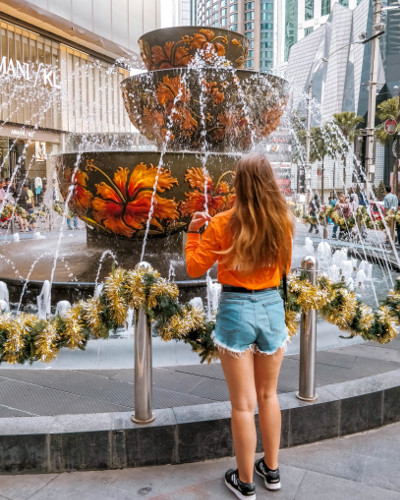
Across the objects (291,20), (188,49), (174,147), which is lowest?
(174,147)

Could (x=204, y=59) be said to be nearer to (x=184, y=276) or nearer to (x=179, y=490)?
(x=184, y=276)

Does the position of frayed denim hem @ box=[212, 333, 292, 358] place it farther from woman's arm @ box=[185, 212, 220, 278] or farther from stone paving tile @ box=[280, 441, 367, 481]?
stone paving tile @ box=[280, 441, 367, 481]

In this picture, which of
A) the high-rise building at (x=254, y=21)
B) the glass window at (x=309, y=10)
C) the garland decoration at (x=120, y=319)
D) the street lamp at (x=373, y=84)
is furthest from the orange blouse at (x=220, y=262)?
the high-rise building at (x=254, y=21)

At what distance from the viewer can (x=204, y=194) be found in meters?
6.75

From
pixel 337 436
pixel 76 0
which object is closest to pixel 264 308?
pixel 337 436

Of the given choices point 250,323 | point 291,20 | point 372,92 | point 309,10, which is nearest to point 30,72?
point 372,92

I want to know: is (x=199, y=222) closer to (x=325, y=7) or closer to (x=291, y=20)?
(x=325, y=7)

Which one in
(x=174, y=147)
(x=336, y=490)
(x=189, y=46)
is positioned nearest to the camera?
(x=336, y=490)

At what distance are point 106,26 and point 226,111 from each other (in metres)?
28.7

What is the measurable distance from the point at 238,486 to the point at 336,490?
0.55 meters

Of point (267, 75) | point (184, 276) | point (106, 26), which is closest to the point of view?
point (184, 276)

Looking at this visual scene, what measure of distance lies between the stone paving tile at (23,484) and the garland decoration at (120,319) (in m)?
0.66

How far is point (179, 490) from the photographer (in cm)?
282

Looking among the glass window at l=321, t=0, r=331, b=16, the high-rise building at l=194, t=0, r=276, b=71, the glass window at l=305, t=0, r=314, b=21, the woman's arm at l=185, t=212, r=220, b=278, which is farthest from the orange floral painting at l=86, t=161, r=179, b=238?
the high-rise building at l=194, t=0, r=276, b=71
